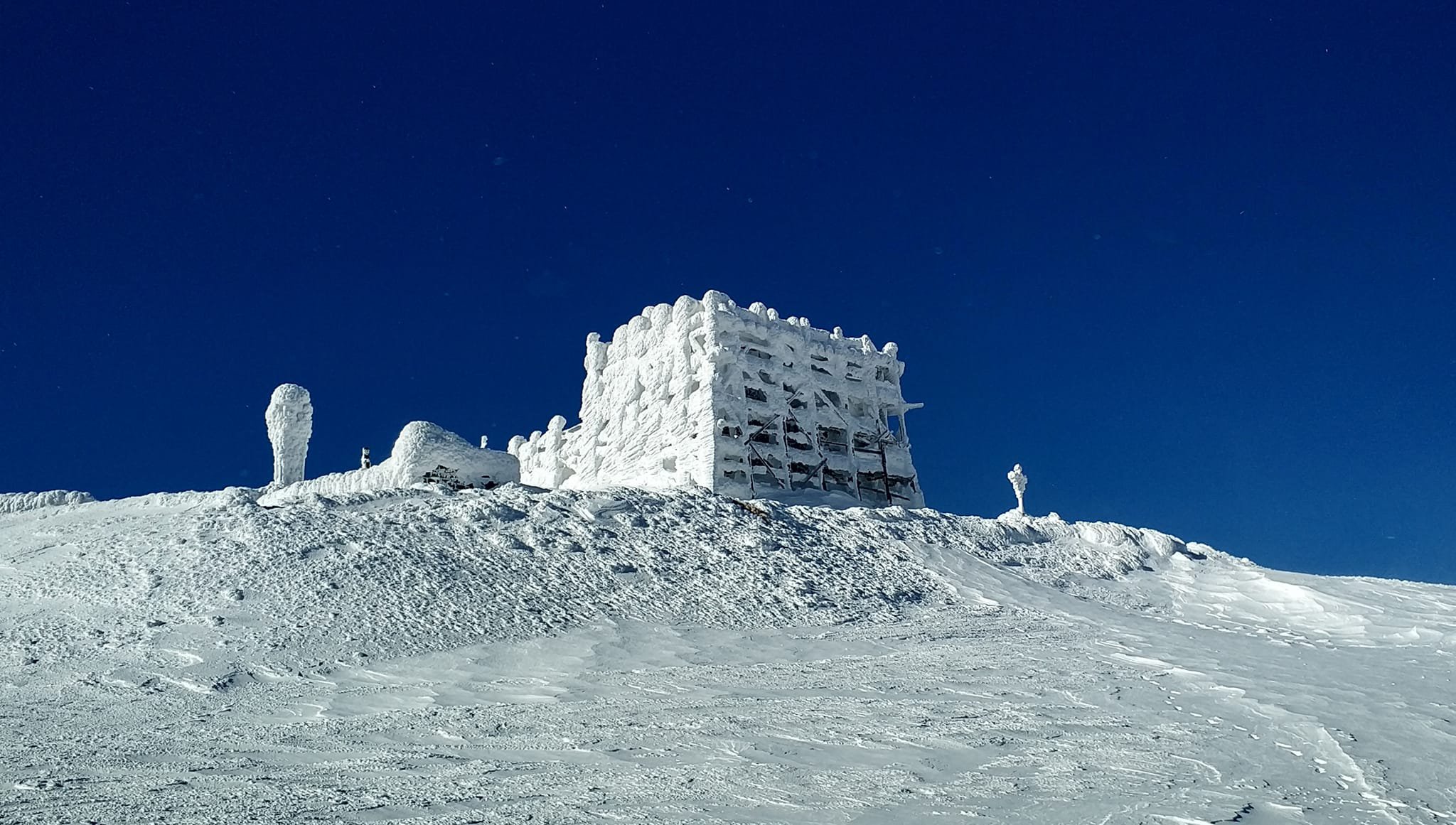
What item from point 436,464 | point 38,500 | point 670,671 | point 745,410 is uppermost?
point 745,410

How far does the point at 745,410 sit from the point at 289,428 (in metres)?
15.7

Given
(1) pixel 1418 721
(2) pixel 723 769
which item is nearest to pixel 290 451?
(2) pixel 723 769

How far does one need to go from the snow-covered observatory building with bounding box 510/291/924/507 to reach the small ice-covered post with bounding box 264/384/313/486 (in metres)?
11.7

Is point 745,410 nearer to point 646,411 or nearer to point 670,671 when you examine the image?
point 646,411

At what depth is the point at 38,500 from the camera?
23.1 m

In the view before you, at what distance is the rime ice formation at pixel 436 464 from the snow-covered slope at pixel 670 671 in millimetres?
6509

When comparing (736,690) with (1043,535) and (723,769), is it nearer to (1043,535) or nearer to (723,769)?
(723,769)

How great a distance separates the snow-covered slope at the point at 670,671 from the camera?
5.88 meters

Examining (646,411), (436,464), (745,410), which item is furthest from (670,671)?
(646,411)

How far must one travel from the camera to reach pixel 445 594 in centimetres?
1430

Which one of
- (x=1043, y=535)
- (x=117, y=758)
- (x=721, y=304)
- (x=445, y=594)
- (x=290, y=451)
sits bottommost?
(x=117, y=758)

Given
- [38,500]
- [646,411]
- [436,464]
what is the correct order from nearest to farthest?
[38,500] < [436,464] < [646,411]

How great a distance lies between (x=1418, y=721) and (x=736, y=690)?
6.95 m

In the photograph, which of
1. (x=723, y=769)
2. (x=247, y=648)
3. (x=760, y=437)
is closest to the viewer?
(x=723, y=769)
